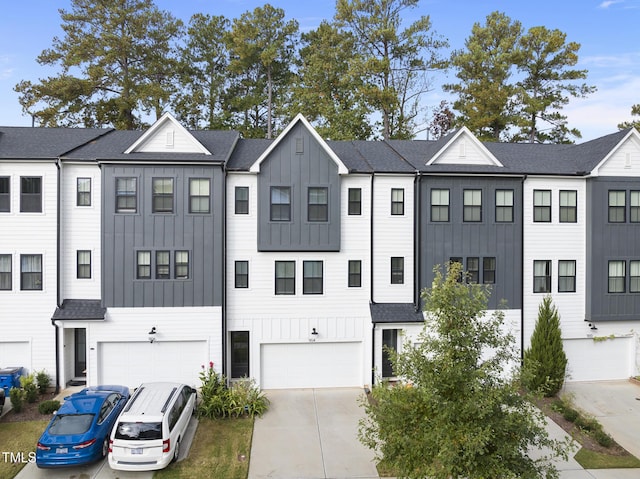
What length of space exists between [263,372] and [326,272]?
14.8 feet

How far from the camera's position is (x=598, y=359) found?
60.0 feet

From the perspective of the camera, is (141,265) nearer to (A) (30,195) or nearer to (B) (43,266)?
(B) (43,266)

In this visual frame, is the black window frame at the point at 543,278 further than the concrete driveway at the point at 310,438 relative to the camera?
Yes

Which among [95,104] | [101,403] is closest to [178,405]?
[101,403]

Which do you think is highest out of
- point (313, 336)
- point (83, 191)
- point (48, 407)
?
point (83, 191)

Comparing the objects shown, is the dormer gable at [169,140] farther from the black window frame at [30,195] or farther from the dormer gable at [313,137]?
the black window frame at [30,195]

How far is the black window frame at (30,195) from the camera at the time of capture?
53.5ft

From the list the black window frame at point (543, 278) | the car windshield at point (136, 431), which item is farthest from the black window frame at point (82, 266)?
the black window frame at point (543, 278)

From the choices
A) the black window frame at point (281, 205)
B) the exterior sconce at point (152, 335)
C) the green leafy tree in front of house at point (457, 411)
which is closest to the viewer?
the green leafy tree in front of house at point (457, 411)

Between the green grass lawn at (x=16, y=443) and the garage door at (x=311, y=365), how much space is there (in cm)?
742

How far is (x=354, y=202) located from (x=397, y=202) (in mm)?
1680

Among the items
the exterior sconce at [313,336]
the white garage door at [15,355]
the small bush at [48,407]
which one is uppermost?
the exterior sconce at [313,336]

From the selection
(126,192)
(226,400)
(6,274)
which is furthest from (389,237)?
(6,274)

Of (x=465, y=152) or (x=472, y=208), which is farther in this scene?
(x=465, y=152)
